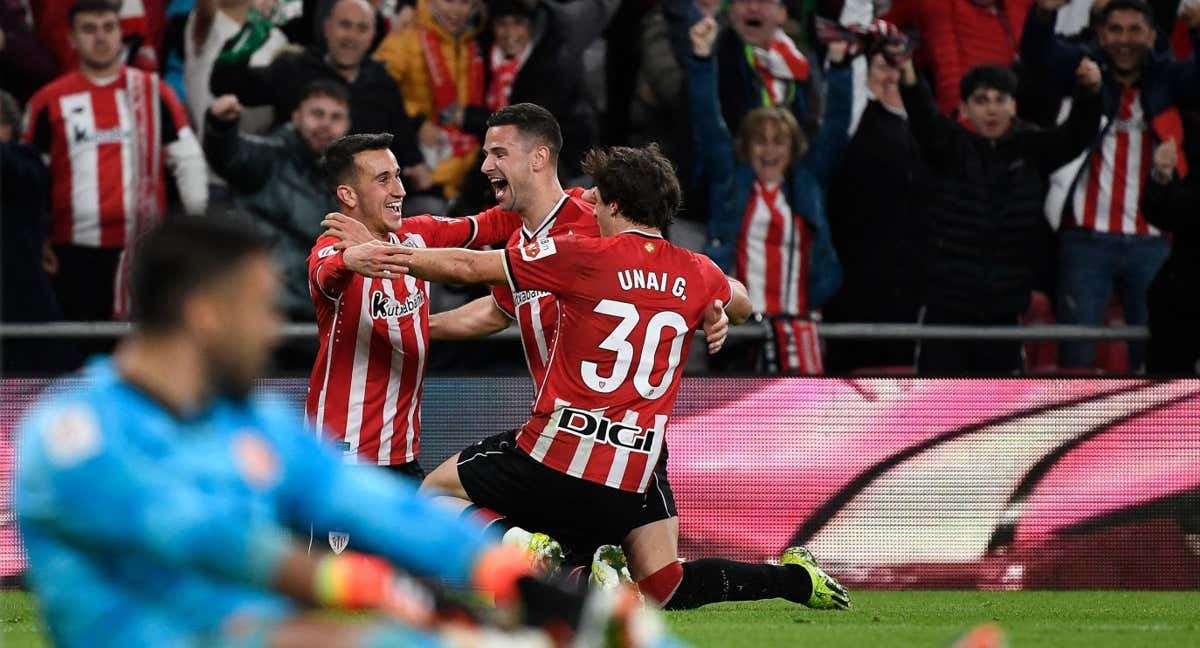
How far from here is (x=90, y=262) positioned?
34.2 feet

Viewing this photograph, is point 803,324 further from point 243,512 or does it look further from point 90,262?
point 243,512

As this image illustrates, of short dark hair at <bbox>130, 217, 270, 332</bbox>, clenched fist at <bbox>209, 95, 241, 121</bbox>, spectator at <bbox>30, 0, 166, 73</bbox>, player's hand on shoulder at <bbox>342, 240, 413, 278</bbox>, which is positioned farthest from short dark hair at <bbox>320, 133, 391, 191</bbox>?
short dark hair at <bbox>130, 217, 270, 332</bbox>

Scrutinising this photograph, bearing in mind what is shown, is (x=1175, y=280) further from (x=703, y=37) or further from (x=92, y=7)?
(x=92, y=7)

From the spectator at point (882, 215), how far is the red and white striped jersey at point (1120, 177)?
103 centimetres

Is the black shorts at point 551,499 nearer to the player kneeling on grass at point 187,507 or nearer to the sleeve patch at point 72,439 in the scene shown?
the player kneeling on grass at point 187,507

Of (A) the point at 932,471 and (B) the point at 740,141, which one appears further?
(B) the point at 740,141

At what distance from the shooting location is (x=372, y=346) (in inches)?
305

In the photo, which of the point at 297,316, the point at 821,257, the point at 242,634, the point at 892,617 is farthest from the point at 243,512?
the point at 821,257

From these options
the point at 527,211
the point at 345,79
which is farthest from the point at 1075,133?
the point at 345,79

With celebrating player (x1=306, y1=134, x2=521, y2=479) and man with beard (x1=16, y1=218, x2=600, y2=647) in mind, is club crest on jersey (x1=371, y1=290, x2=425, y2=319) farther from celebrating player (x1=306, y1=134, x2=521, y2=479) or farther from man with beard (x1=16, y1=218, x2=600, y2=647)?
man with beard (x1=16, y1=218, x2=600, y2=647)

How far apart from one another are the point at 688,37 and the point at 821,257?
1588mm

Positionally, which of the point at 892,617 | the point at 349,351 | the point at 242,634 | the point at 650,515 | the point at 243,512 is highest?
the point at 243,512

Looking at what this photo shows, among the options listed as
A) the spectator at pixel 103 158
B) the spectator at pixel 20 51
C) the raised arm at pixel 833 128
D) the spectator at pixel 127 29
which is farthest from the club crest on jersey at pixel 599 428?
the spectator at pixel 20 51

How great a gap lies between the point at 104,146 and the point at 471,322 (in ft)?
11.2
